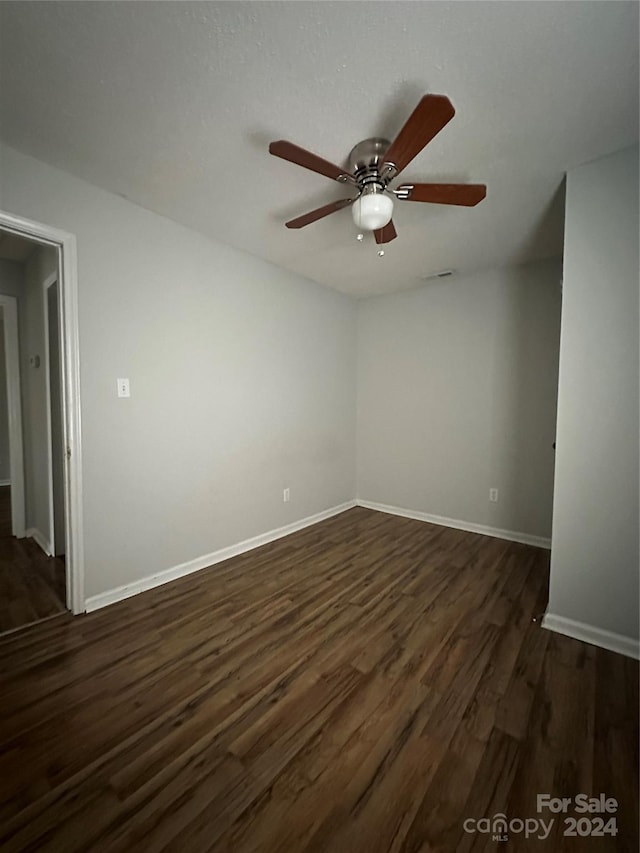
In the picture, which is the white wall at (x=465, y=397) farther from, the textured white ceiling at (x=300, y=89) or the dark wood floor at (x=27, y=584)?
the dark wood floor at (x=27, y=584)

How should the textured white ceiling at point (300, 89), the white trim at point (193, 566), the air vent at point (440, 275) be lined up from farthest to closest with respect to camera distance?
the air vent at point (440, 275) < the white trim at point (193, 566) < the textured white ceiling at point (300, 89)

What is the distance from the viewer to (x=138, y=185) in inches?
79.9

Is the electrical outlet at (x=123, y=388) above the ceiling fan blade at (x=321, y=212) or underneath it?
underneath

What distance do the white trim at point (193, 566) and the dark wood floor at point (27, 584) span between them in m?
0.22

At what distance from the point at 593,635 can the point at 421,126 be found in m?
2.51

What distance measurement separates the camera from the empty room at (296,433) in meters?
1.14

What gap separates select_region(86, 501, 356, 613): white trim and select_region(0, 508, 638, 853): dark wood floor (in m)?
0.08

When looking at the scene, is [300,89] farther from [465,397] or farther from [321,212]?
[465,397]

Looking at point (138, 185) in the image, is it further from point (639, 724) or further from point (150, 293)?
point (639, 724)

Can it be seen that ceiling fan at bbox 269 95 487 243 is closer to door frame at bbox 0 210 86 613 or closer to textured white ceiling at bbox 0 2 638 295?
textured white ceiling at bbox 0 2 638 295

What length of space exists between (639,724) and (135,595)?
2.65m

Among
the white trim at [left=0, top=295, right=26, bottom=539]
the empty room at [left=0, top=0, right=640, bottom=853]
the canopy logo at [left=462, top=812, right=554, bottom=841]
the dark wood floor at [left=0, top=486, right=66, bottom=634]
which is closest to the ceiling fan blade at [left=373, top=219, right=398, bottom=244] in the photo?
the empty room at [left=0, top=0, right=640, bottom=853]

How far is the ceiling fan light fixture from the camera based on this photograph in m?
1.62

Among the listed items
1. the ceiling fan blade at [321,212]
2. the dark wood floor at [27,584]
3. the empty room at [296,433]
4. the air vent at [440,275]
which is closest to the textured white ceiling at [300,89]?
the empty room at [296,433]
